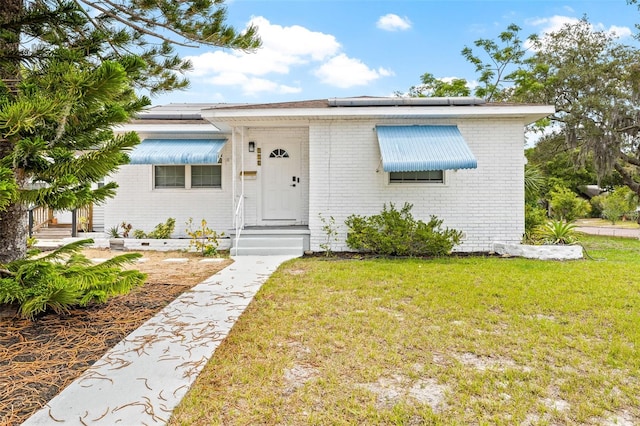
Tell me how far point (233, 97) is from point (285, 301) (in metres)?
13.6

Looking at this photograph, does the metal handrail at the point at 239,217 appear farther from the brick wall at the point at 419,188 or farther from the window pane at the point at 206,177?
the brick wall at the point at 419,188

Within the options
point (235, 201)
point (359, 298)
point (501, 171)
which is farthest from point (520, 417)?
point (235, 201)

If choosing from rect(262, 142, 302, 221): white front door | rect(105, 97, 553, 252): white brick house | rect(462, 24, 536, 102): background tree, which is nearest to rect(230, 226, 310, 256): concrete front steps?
rect(105, 97, 553, 252): white brick house

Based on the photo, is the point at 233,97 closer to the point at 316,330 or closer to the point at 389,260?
the point at 389,260

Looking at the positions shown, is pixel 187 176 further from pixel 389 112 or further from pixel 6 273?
pixel 6 273

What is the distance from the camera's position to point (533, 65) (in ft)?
62.1

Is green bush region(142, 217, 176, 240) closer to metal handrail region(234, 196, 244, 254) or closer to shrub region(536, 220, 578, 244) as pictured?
metal handrail region(234, 196, 244, 254)

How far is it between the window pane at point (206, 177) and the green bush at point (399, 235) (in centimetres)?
433

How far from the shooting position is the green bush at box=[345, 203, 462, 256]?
29.3 feet

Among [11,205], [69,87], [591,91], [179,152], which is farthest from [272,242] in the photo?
[591,91]

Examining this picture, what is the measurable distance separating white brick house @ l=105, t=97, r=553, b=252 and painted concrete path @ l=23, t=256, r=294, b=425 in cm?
495

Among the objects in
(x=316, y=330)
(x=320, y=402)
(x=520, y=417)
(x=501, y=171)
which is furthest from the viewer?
(x=501, y=171)

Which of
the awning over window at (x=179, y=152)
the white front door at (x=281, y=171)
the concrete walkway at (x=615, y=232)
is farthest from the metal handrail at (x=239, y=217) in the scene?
the concrete walkway at (x=615, y=232)

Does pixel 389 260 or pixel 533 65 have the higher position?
pixel 533 65
